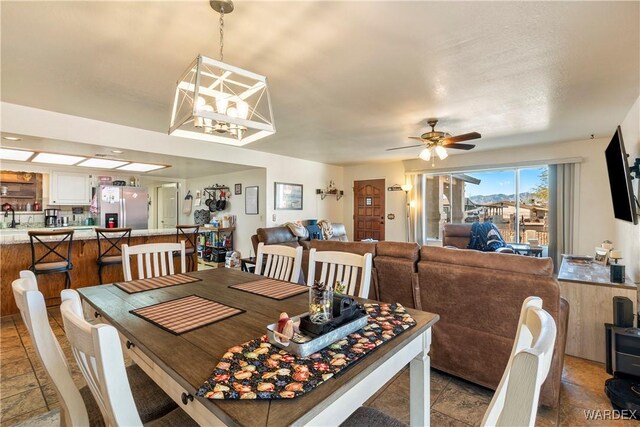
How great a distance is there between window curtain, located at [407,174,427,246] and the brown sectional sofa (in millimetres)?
4681

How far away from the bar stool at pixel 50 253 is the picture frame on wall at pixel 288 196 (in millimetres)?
3365

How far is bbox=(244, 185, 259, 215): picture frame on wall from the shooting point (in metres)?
6.19

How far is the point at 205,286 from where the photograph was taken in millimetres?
1941

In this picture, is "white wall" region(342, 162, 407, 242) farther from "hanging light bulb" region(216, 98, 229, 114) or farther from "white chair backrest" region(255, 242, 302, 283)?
"hanging light bulb" region(216, 98, 229, 114)

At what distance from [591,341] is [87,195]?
834 centimetres

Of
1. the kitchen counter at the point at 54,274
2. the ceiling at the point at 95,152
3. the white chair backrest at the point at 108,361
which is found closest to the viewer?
the white chair backrest at the point at 108,361

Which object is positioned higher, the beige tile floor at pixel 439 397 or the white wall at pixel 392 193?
the white wall at pixel 392 193

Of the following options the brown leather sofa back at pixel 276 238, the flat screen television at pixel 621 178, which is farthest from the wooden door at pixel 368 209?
the flat screen television at pixel 621 178

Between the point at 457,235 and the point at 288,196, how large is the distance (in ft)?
11.4

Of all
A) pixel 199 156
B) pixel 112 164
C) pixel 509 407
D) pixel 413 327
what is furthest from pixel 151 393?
pixel 112 164

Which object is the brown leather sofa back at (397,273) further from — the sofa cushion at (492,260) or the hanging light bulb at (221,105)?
the hanging light bulb at (221,105)

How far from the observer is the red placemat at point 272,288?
5.69 feet

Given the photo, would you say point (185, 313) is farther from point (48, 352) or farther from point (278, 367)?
point (278, 367)

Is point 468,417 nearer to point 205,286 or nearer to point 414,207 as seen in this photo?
point 205,286
